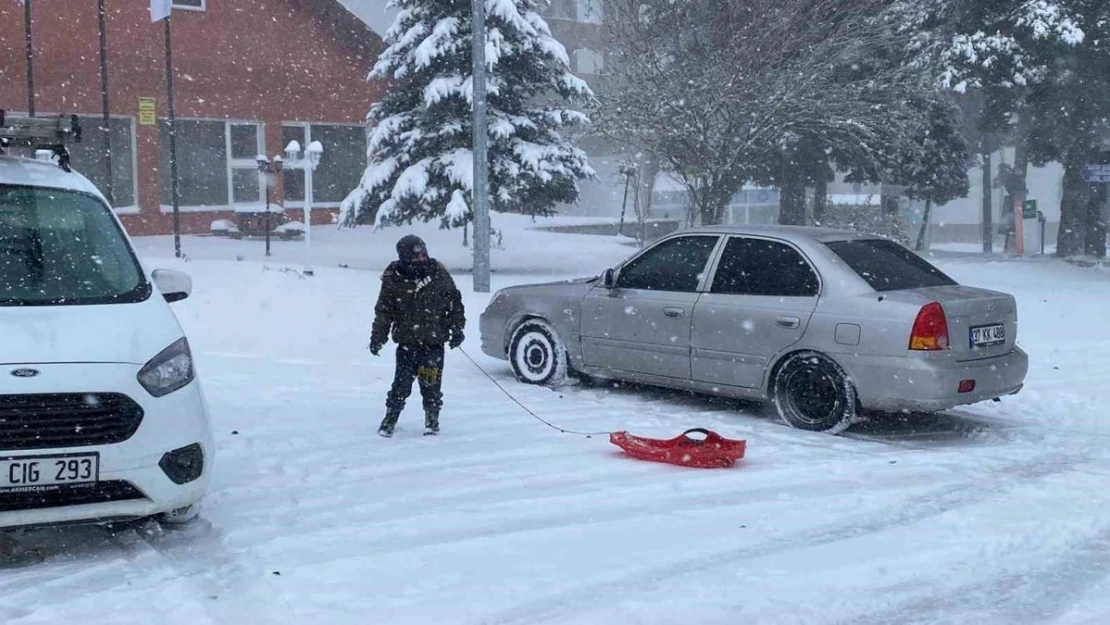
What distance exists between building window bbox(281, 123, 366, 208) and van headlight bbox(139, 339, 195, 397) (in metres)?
25.6

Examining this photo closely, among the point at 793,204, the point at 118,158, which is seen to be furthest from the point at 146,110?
the point at 793,204

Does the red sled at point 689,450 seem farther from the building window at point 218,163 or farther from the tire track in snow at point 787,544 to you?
the building window at point 218,163

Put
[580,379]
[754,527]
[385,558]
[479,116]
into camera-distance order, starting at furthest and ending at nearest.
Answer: [479,116] → [580,379] → [754,527] → [385,558]

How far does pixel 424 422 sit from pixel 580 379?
2.07 metres

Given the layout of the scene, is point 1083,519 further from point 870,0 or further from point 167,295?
point 870,0

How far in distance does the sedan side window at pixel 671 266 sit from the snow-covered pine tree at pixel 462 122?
398 inches

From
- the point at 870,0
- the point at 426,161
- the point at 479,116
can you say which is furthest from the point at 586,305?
the point at 870,0

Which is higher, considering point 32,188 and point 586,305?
point 32,188

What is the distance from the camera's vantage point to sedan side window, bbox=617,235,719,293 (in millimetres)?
8953

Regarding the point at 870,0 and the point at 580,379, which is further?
the point at 870,0

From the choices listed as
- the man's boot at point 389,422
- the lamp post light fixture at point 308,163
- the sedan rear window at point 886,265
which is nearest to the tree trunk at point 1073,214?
the lamp post light fixture at point 308,163

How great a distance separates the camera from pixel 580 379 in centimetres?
1014

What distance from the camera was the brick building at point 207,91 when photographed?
25922mm

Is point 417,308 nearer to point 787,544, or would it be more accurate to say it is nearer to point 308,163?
point 787,544
